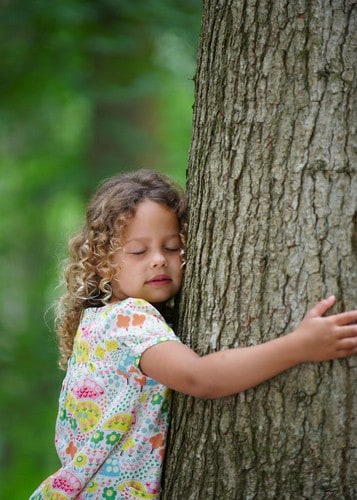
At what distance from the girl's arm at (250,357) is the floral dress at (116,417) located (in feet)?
0.46

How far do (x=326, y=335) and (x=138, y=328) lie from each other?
0.64 meters

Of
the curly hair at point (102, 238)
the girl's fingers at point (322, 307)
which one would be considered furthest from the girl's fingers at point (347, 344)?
the curly hair at point (102, 238)

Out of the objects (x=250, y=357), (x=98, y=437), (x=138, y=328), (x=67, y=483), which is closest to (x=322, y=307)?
(x=250, y=357)

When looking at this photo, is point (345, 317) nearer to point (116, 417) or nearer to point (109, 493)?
point (116, 417)

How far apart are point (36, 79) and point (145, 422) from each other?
17.7ft

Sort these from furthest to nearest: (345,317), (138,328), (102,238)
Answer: (102,238) → (138,328) → (345,317)

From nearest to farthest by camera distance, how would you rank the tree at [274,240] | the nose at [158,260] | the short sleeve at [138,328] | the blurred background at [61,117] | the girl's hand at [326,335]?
the girl's hand at [326,335] → the tree at [274,240] → the short sleeve at [138,328] → the nose at [158,260] → the blurred background at [61,117]

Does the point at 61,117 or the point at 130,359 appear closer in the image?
the point at 130,359

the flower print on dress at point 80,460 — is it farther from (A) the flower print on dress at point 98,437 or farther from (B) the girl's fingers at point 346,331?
(B) the girl's fingers at point 346,331

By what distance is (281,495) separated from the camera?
2.29 meters

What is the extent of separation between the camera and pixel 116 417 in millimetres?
2492

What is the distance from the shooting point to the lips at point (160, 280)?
8.49ft

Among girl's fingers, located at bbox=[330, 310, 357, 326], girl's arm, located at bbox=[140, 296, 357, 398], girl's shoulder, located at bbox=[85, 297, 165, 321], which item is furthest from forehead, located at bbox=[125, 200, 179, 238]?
girl's fingers, located at bbox=[330, 310, 357, 326]

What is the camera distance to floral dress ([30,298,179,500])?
2477 mm
